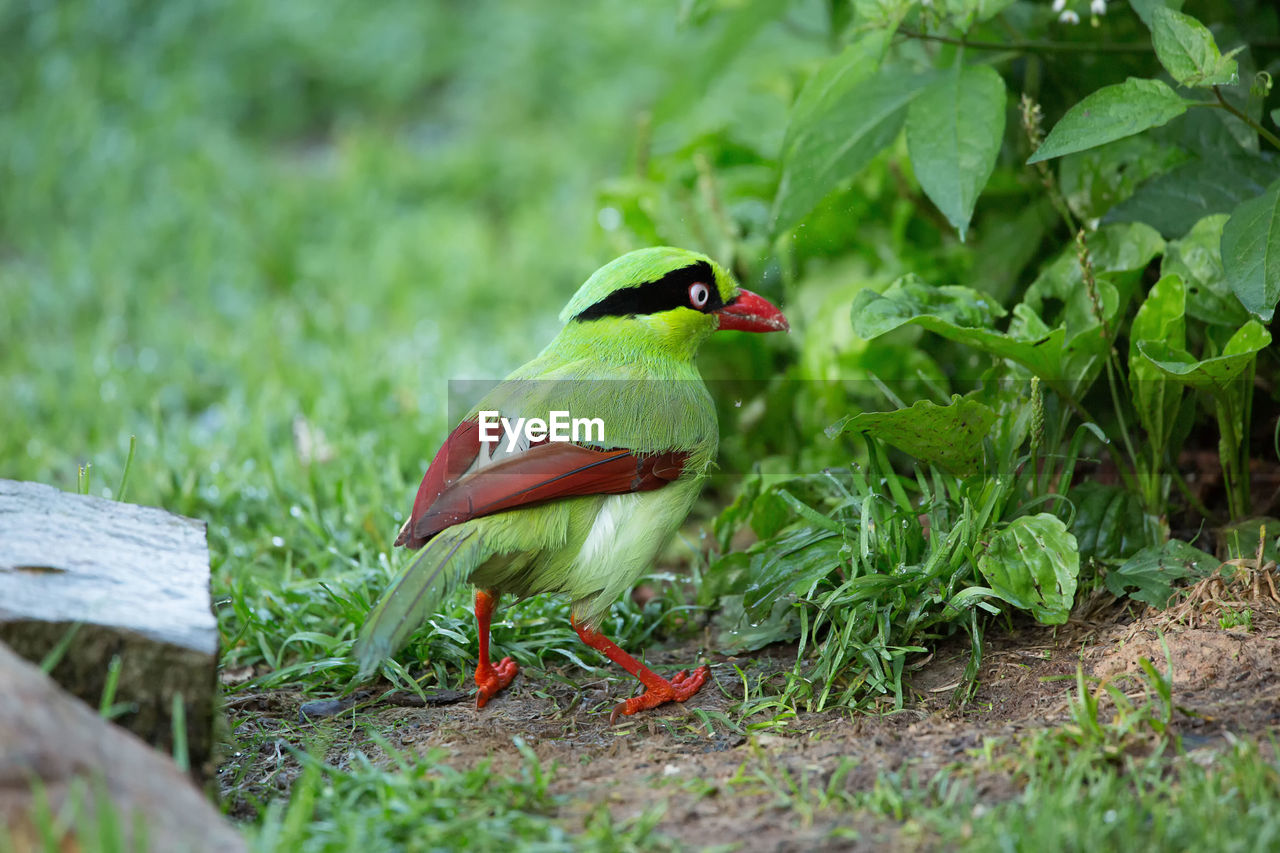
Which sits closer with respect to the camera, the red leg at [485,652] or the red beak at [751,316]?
the red leg at [485,652]

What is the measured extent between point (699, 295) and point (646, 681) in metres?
1.13

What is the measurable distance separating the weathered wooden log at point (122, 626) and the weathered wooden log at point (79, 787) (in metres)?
0.19

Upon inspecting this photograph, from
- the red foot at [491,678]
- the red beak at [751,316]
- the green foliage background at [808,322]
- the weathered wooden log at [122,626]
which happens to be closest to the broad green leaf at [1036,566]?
the green foliage background at [808,322]

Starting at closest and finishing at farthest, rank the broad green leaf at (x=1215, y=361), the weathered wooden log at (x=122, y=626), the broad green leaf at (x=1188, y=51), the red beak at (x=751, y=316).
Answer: the weathered wooden log at (x=122, y=626) < the broad green leaf at (x=1188, y=51) < the broad green leaf at (x=1215, y=361) < the red beak at (x=751, y=316)

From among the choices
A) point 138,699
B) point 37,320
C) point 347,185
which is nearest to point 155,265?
point 37,320

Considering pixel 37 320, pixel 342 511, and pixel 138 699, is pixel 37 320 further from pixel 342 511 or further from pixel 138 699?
pixel 138 699

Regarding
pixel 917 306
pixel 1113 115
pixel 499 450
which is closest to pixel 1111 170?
pixel 1113 115

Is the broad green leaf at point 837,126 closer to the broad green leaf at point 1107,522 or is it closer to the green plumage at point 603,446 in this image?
the green plumage at point 603,446

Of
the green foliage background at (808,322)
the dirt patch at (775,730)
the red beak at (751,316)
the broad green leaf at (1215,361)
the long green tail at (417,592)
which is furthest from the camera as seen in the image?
the red beak at (751,316)

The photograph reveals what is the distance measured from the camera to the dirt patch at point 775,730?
245cm

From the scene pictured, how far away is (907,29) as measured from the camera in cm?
354

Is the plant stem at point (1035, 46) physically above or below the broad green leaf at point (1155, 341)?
above

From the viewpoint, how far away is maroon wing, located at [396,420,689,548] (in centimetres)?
293

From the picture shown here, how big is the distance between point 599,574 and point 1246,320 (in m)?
1.94
